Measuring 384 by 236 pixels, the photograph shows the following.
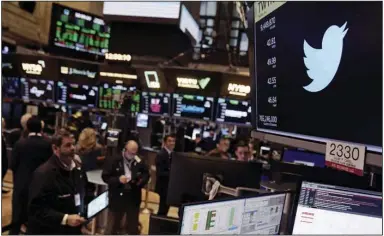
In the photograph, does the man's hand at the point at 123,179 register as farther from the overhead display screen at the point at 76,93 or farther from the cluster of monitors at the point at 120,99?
the overhead display screen at the point at 76,93

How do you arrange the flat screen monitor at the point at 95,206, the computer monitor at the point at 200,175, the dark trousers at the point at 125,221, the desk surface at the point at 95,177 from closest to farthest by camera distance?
the computer monitor at the point at 200,175, the flat screen monitor at the point at 95,206, the dark trousers at the point at 125,221, the desk surface at the point at 95,177

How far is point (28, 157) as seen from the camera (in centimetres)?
537

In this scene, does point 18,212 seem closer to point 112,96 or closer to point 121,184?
point 121,184

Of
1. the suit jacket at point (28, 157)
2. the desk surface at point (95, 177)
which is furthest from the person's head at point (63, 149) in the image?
the desk surface at point (95, 177)

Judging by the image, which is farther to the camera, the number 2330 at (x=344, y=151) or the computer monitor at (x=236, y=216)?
the computer monitor at (x=236, y=216)

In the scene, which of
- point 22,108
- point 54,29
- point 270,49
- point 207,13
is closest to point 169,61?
point 54,29

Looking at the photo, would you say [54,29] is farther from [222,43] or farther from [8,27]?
[222,43]

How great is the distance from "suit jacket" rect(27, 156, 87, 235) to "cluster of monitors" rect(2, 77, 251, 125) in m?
5.27

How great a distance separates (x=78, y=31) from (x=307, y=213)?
972 centimetres

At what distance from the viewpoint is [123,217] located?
614 centimetres

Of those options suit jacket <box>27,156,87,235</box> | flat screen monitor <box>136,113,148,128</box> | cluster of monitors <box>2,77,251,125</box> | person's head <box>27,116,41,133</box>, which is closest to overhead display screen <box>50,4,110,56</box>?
cluster of monitors <box>2,77,251,125</box>

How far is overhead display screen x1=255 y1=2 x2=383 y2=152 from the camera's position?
1429mm

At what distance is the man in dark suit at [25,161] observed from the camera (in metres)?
5.33

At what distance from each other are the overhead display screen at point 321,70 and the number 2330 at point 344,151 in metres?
0.03
